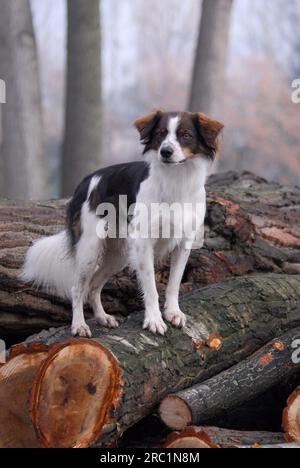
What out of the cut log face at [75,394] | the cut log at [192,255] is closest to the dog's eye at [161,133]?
the cut log at [192,255]

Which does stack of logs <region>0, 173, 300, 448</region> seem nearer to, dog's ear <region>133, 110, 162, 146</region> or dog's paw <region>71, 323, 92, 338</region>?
dog's paw <region>71, 323, 92, 338</region>

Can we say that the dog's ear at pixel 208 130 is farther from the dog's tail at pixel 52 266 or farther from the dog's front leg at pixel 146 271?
the dog's tail at pixel 52 266

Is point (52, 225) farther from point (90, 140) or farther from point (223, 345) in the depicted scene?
point (90, 140)

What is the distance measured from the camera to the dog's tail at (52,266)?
5332 millimetres

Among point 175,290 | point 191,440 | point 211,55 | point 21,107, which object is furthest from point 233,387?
point 211,55

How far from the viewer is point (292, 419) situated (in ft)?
13.5

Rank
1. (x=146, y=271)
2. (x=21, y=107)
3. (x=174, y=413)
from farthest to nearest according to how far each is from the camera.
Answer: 1. (x=21, y=107)
2. (x=146, y=271)
3. (x=174, y=413)

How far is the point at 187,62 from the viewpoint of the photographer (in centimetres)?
4059

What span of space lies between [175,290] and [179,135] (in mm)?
1083

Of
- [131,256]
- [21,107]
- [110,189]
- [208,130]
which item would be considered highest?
[208,130]

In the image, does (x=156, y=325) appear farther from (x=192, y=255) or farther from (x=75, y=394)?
(x=192, y=255)

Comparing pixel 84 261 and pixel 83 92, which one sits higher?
pixel 83 92

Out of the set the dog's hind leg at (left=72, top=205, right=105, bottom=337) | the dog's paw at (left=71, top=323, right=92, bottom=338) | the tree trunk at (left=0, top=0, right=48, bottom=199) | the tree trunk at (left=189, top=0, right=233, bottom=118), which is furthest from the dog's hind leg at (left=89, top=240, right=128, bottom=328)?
the tree trunk at (left=189, top=0, right=233, bottom=118)
